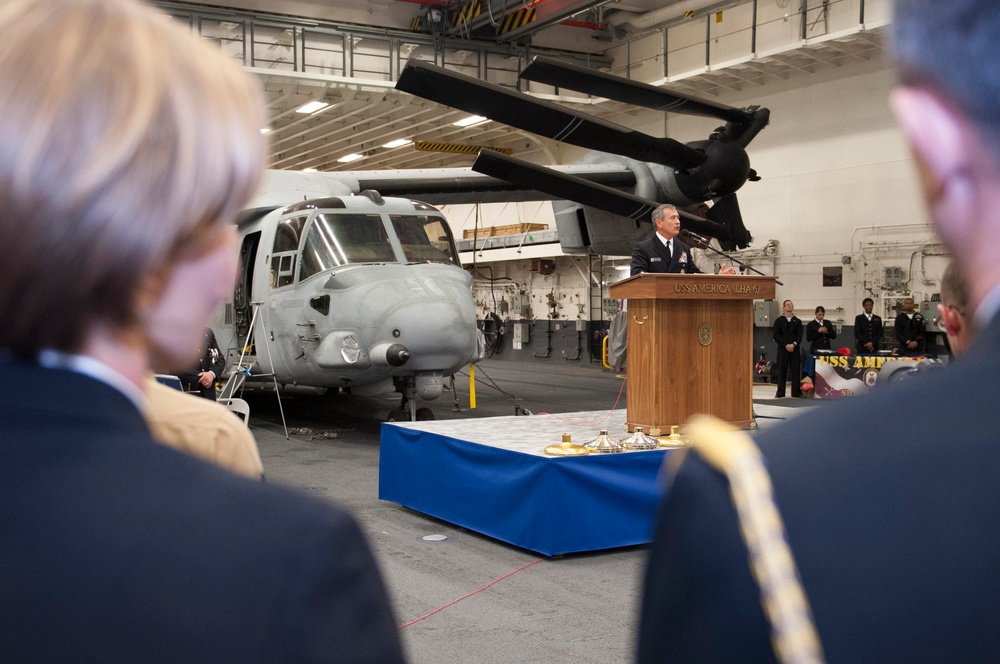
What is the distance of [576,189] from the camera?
8906 mm

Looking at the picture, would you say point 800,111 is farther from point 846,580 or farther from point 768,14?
point 846,580

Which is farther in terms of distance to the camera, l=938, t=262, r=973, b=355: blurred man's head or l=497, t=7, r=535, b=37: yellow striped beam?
l=497, t=7, r=535, b=37: yellow striped beam

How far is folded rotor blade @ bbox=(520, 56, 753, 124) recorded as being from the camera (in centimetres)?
787

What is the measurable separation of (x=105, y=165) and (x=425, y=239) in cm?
895

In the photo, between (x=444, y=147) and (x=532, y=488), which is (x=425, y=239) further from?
(x=444, y=147)

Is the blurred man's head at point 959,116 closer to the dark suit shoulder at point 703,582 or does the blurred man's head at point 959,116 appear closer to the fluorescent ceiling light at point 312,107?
the dark suit shoulder at point 703,582

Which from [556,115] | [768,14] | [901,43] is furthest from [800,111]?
[901,43]

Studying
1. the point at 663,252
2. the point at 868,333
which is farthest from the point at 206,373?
the point at 868,333

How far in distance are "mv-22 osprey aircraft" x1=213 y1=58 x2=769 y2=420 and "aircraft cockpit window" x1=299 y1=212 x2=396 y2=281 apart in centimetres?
1

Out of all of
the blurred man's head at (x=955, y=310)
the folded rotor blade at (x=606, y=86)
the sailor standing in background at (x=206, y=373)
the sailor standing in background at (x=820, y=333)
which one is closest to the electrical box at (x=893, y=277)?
the sailor standing in background at (x=820, y=333)

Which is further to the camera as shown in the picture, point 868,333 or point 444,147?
point 444,147

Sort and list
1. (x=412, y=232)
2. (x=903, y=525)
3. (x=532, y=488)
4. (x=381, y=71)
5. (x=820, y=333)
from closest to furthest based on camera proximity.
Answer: (x=903, y=525)
(x=532, y=488)
(x=412, y=232)
(x=820, y=333)
(x=381, y=71)

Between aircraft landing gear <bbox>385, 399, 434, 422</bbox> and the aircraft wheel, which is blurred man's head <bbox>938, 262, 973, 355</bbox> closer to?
aircraft landing gear <bbox>385, 399, 434, 422</bbox>

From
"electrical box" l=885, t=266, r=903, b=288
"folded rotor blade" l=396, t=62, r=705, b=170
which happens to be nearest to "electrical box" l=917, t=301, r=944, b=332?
"electrical box" l=885, t=266, r=903, b=288
